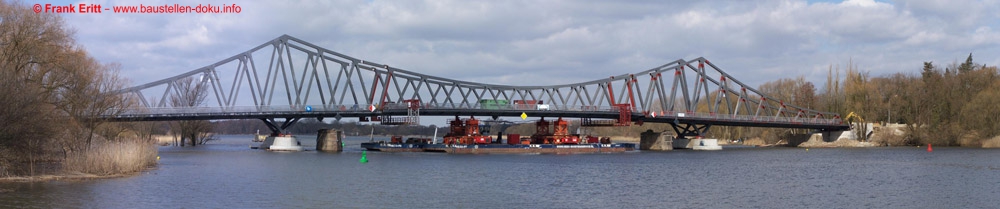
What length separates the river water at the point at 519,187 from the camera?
43.7m

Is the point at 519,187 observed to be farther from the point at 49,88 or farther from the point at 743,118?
the point at 743,118

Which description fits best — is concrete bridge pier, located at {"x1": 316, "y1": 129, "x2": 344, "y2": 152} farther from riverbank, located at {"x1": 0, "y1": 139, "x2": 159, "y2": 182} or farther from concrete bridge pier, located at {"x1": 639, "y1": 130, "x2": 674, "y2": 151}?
riverbank, located at {"x1": 0, "y1": 139, "x2": 159, "y2": 182}

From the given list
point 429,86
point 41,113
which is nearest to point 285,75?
point 429,86

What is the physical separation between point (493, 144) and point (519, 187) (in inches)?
2447

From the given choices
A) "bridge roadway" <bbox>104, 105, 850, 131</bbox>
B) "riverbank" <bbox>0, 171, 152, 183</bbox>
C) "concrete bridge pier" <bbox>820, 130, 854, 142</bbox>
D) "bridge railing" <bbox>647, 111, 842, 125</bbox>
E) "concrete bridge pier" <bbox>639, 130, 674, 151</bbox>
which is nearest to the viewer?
"riverbank" <bbox>0, 171, 152, 183</bbox>

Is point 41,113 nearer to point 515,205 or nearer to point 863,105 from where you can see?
point 515,205

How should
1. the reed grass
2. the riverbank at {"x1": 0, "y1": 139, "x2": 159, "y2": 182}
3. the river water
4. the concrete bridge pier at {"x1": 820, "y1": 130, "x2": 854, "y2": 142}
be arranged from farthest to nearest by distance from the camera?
the concrete bridge pier at {"x1": 820, "y1": 130, "x2": 854, "y2": 142}
the reed grass
the riverbank at {"x1": 0, "y1": 139, "x2": 159, "y2": 182}
the river water

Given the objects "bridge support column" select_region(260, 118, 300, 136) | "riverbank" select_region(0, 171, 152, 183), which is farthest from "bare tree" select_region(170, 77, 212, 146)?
"riverbank" select_region(0, 171, 152, 183)

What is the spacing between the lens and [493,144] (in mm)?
116312

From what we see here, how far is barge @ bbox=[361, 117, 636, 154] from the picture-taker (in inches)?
4520

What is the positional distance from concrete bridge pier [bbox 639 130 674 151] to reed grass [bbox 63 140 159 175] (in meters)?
91.7

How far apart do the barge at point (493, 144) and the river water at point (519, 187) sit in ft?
120

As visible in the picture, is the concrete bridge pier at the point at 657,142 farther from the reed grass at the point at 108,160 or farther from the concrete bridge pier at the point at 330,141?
the reed grass at the point at 108,160

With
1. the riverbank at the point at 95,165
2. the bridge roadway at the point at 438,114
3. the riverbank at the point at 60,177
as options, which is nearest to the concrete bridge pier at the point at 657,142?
the bridge roadway at the point at 438,114
